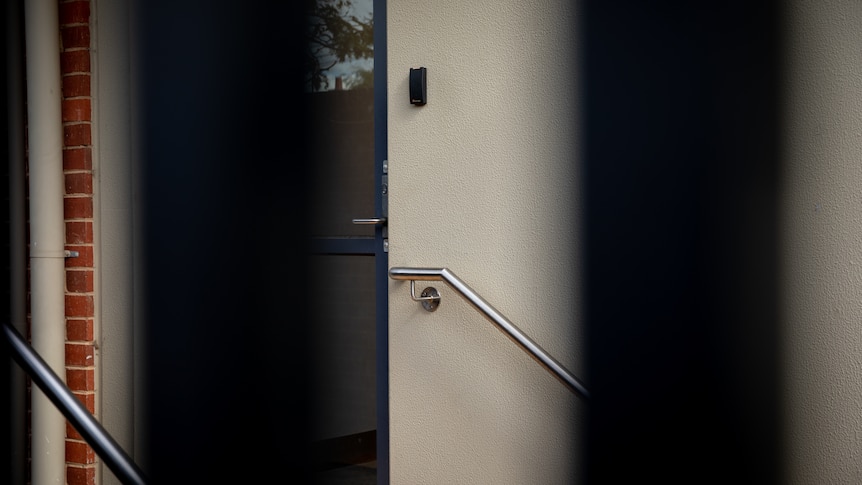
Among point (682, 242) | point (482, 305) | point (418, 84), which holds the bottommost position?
point (482, 305)

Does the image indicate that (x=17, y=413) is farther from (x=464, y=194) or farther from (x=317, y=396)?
(x=464, y=194)

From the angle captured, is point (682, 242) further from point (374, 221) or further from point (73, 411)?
point (374, 221)

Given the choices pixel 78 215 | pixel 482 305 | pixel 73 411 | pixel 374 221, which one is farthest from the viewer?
pixel 78 215

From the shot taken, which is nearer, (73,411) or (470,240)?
(73,411)

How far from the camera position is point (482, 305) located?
2180mm

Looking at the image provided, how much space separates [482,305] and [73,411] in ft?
5.43

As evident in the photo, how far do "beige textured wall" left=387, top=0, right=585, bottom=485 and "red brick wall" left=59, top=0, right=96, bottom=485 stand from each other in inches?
40.3

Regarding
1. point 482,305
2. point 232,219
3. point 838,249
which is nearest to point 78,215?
point 482,305

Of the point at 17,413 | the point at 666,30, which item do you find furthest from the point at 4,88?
the point at 666,30

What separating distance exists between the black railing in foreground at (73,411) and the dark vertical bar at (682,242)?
0.26 meters

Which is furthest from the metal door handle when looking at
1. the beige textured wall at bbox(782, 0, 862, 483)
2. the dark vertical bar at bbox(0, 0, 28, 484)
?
the dark vertical bar at bbox(0, 0, 28, 484)

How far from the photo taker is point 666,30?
0.28m

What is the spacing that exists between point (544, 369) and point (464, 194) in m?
0.59

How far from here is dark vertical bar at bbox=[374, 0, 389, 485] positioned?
93.8 inches
